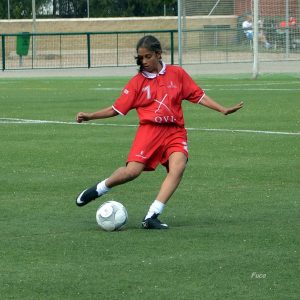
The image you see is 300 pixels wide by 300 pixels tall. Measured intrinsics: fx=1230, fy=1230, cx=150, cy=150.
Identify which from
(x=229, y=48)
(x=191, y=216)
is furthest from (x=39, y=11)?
(x=191, y=216)

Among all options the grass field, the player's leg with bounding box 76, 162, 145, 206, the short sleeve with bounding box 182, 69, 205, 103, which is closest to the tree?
the grass field

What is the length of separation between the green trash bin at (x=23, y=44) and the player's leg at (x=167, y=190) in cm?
3495

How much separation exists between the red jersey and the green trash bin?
3474 cm

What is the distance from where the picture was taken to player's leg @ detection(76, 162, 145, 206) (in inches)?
387

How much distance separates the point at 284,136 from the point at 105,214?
27.0 ft

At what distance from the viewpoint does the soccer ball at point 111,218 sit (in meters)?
9.52

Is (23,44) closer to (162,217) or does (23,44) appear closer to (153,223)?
(162,217)

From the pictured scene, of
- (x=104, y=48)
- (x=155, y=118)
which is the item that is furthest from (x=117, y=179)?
(x=104, y=48)

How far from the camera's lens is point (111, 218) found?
31.2 feet

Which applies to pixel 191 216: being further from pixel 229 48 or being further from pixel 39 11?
pixel 39 11

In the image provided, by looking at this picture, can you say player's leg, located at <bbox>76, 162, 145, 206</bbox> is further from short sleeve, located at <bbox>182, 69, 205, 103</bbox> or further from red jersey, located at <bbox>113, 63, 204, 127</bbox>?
short sleeve, located at <bbox>182, 69, 205, 103</bbox>

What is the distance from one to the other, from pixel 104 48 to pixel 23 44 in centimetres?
316

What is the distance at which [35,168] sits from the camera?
14.0 meters

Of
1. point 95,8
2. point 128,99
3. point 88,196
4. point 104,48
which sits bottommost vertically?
point 88,196
